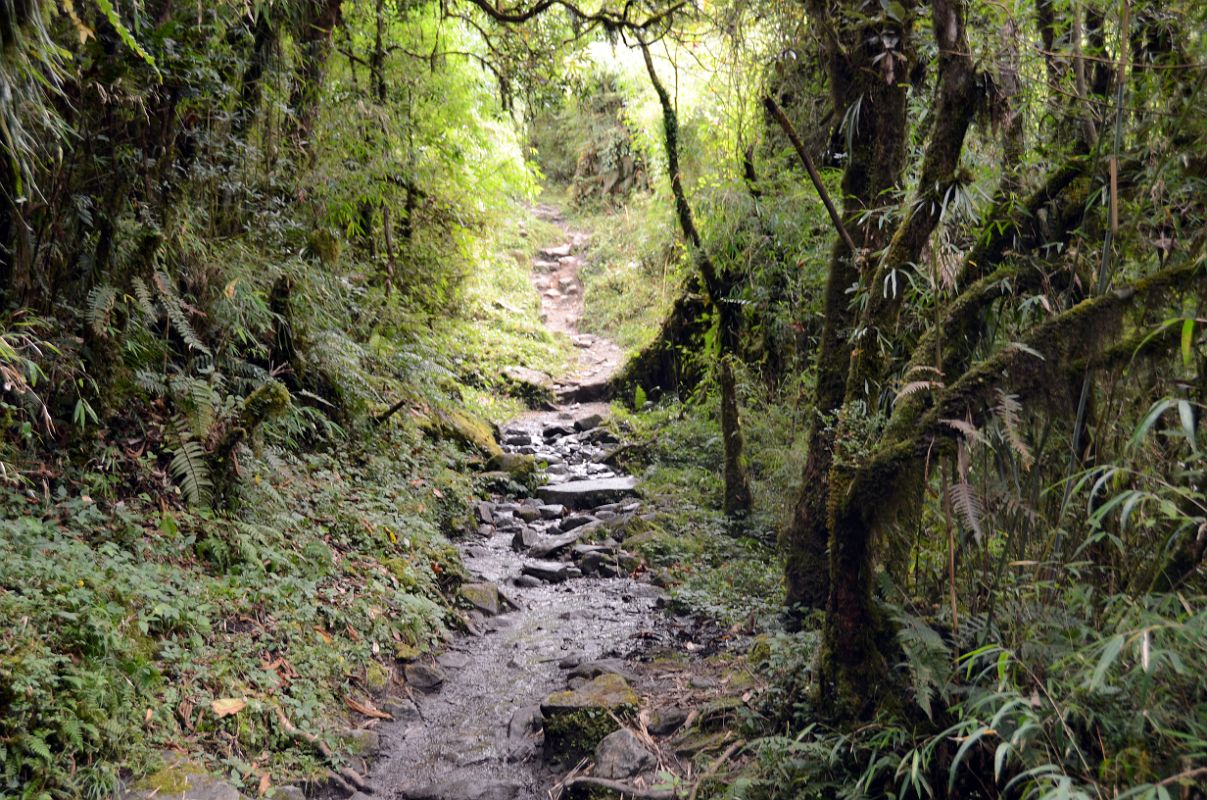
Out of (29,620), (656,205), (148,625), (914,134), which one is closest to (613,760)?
(148,625)

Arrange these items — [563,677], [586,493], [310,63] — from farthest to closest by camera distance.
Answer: [586,493] < [310,63] < [563,677]

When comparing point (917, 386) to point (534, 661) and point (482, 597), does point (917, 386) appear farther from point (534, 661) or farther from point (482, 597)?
point (482, 597)

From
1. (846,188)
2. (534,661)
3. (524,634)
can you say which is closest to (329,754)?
(534,661)

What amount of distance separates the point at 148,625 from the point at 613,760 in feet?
7.61

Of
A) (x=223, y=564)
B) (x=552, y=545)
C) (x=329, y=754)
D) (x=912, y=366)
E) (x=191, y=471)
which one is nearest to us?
(x=912, y=366)

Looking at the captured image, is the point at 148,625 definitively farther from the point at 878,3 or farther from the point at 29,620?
the point at 878,3

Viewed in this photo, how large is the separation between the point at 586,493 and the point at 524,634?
3489mm

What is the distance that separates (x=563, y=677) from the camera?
5258mm

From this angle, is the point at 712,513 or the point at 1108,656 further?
the point at 712,513

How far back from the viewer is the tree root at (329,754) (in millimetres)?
3924

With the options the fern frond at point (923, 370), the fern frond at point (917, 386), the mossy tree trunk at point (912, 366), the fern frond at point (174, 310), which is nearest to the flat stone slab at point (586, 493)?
the fern frond at point (174, 310)

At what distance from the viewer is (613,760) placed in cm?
380

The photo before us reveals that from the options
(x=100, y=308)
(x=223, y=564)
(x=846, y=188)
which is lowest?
(x=223, y=564)

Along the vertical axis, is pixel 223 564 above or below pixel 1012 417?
below
